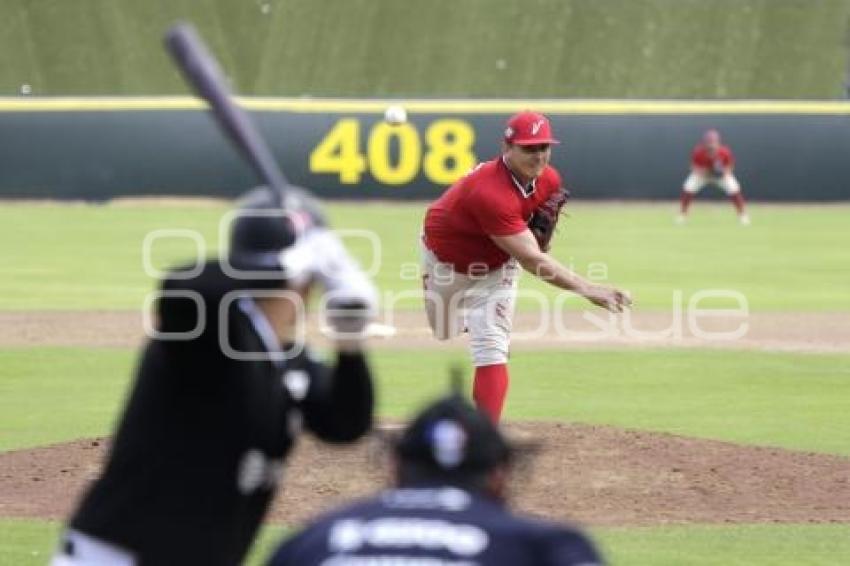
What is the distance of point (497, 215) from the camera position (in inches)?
396

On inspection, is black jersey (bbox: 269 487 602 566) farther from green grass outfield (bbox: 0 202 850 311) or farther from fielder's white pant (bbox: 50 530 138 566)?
green grass outfield (bbox: 0 202 850 311)

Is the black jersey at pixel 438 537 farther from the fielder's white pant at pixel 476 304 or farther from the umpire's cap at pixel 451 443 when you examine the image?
the fielder's white pant at pixel 476 304

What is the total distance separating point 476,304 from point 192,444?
6248mm

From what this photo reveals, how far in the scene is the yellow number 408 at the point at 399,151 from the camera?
33.9 meters

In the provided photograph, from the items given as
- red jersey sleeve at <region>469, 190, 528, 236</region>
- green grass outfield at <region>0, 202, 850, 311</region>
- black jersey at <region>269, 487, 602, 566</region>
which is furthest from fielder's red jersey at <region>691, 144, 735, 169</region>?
black jersey at <region>269, 487, 602, 566</region>

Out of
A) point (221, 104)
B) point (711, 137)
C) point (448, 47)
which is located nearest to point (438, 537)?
point (221, 104)

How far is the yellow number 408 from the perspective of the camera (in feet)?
111

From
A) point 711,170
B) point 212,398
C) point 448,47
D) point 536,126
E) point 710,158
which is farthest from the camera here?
point 448,47

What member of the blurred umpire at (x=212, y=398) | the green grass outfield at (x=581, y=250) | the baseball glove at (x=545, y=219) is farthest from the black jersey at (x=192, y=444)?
the green grass outfield at (x=581, y=250)

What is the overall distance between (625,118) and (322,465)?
2420 centimetres

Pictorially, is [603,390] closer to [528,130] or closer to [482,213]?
[482,213]

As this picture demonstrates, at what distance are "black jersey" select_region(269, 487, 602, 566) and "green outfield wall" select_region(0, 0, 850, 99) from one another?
50627mm

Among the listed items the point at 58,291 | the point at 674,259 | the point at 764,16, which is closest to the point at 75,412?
the point at 58,291

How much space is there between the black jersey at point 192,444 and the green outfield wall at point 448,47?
49753 mm
